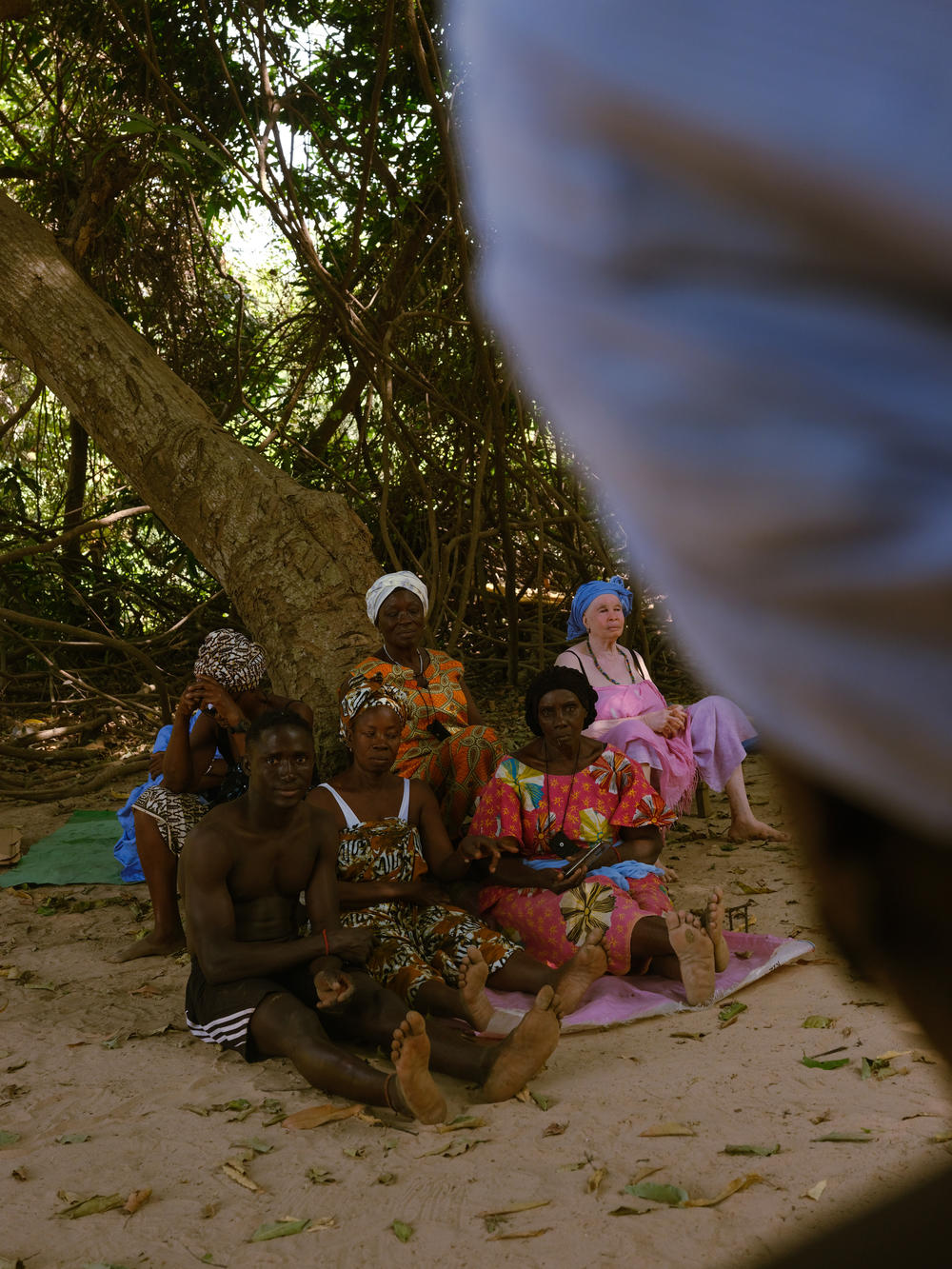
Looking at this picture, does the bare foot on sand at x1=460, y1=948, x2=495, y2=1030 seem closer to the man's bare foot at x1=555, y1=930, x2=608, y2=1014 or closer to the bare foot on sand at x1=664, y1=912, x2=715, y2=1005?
the man's bare foot at x1=555, y1=930, x2=608, y2=1014

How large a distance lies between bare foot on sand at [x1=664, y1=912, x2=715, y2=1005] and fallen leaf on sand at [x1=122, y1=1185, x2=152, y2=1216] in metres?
1.70

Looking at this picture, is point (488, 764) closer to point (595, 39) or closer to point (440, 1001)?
point (440, 1001)

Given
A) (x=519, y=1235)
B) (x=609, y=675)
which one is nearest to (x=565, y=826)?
(x=609, y=675)

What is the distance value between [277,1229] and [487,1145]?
572mm

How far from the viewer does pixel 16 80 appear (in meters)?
8.30

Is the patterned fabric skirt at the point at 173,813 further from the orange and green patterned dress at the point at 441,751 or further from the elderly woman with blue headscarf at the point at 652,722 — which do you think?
the elderly woman with blue headscarf at the point at 652,722

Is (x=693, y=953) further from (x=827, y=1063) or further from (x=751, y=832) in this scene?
(x=751, y=832)

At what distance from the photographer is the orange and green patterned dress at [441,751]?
4.67m

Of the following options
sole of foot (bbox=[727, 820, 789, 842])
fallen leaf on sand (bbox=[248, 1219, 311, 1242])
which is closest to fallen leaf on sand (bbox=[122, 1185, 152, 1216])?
fallen leaf on sand (bbox=[248, 1219, 311, 1242])

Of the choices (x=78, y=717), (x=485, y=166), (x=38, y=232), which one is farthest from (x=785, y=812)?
(x=78, y=717)

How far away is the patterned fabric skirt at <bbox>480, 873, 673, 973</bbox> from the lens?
3936 mm

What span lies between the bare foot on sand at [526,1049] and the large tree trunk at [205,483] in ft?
6.89

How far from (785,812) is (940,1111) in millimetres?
2445

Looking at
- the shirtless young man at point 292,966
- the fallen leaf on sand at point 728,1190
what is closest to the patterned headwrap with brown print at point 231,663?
the shirtless young man at point 292,966
